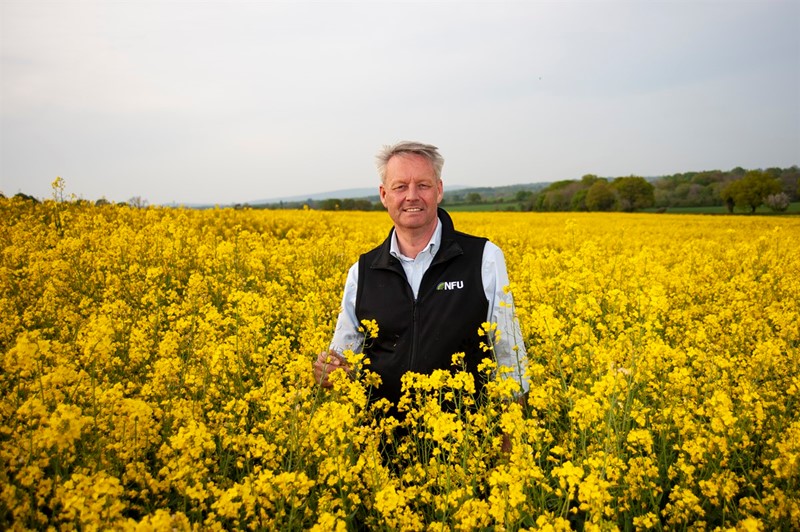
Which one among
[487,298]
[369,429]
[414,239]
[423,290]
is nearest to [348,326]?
[423,290]

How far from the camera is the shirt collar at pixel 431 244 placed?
3.51 metres

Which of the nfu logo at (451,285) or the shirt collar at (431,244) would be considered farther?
the shirt collar at (431,244)

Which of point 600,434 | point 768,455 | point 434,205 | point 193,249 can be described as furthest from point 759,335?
point 193,249

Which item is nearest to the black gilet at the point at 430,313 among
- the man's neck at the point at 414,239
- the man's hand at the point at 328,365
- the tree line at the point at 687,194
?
the man's neck at the point at 414,239

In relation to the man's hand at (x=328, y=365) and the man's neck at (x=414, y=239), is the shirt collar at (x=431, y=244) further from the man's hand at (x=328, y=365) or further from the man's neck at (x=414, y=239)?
the man's hand at (x=328, y=365)

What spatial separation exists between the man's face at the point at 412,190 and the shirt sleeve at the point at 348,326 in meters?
0.64

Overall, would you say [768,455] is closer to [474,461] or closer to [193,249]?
[474,461]

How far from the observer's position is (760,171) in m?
47.8

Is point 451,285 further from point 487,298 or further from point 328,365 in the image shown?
point 328,365

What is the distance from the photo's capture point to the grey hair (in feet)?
11.3

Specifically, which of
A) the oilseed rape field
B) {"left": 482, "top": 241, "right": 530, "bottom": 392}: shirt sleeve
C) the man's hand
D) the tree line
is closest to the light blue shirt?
{"left": 482, "top": 241, "right": 530, "bottom": 392}: shirt sleeve

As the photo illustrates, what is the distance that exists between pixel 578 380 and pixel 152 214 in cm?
1107

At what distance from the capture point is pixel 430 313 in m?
3.34

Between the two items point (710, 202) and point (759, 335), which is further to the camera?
point (710, 202)
